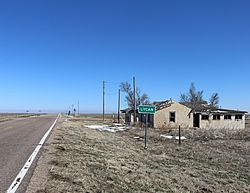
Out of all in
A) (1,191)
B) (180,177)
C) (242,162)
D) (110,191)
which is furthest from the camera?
(242,162)

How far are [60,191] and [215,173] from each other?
630cm

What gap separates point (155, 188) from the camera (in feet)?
25.7

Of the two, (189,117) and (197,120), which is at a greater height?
(189,117)

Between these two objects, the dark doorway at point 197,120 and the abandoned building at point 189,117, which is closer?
the abandoned building at point 189,117

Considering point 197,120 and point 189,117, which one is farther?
point 197,120

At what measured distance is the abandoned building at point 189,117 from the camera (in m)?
44.9

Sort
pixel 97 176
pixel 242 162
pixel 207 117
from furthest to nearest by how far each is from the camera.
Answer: pixel 207 117
pixel 242 162
pixel 97 176

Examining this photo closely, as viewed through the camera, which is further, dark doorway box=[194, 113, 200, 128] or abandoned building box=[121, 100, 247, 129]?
dark doorway box=[194, 113, 200, 128]

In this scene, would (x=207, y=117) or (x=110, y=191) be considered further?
(x=207, y=117)

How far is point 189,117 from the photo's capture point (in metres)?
46.3

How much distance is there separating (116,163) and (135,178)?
2257mm

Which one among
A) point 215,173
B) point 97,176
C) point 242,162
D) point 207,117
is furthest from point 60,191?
point 207,117

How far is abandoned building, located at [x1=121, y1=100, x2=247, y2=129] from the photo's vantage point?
44.9 metres

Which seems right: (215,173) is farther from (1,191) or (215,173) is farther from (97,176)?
(1,191)
